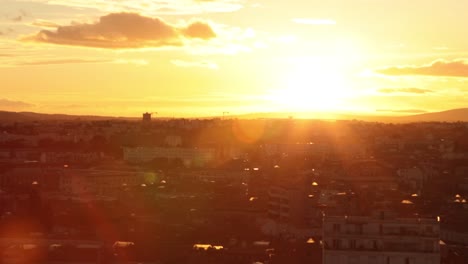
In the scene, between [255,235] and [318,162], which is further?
[318,162]

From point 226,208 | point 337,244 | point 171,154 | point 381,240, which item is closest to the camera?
point 381,240

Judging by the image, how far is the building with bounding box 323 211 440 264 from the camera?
12.9 metres

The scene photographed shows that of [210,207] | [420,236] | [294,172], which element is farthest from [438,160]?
[420,236]

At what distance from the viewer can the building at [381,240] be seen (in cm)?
1290

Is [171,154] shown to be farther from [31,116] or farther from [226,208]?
[31,116]

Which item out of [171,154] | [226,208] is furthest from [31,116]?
[226,208]

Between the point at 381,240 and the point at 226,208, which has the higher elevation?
the point at 381,240

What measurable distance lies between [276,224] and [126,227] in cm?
391

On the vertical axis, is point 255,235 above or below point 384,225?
below

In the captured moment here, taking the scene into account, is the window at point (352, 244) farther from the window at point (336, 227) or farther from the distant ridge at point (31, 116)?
the distant ridge at point (31, 116)

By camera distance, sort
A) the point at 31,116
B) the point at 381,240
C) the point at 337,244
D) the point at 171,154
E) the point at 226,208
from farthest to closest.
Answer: the point at 31,116 < the point at 171,154 < the point at 226,208 < the point at 337,244 < the point at 381,240

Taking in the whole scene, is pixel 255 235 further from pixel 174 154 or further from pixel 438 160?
pixel 174 154

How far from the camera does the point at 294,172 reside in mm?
35969

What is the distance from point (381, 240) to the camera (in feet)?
42.7
